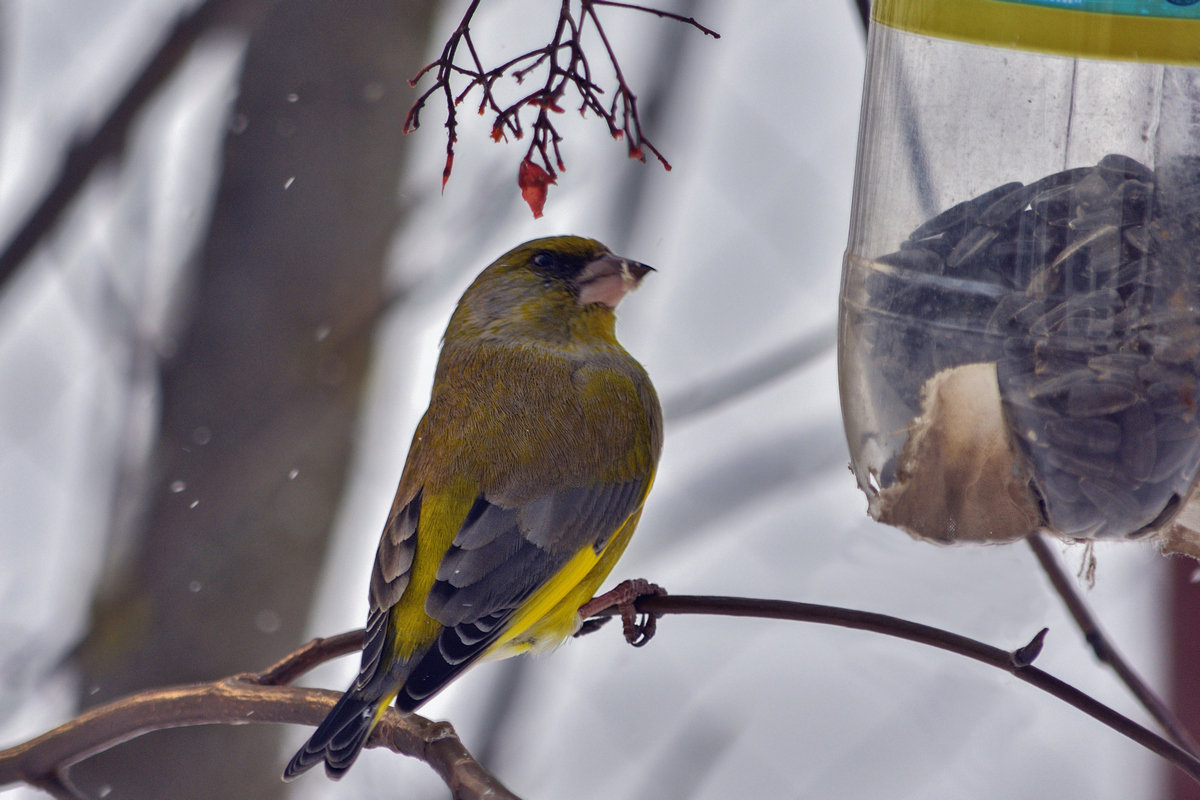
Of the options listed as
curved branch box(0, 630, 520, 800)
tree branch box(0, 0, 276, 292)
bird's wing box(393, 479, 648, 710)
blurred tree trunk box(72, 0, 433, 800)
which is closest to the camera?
curved branch box(0, 630, 520, 800)

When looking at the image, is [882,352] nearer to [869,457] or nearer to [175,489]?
[869,457]

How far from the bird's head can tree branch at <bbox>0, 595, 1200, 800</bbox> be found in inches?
40.6

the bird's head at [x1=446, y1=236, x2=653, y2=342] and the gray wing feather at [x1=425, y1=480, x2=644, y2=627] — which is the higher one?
the bird's head at [x1=446, y1=236, x2=653, y2=342]

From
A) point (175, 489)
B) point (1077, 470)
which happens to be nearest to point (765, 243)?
point (175, 489)

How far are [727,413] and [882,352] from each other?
3045 mm

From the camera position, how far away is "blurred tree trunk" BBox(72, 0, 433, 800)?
421cm

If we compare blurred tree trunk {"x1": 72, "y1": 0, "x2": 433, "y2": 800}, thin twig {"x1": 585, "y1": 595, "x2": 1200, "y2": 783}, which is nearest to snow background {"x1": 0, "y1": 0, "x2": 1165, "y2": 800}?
blurred tree trunk {"x1": 72, "y1": 0, "x2": 433, "y2": 800}

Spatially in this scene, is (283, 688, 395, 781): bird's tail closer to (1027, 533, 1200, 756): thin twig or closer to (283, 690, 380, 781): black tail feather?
(283, 690, 380, 781): black tail feather

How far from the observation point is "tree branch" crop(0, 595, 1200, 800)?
1848 mm

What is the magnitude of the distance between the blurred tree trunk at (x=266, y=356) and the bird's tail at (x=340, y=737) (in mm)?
1992

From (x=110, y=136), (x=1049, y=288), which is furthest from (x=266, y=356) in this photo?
(x=1049, y=288)

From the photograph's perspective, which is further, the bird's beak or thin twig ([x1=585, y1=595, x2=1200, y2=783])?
the bird's beak

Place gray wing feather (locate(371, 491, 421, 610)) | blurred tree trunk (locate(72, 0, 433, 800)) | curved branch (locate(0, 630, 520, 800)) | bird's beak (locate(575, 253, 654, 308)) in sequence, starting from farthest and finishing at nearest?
blurred tree trunk (locate(72, 0, 433, 800)), bird's beak (locate(575, 253, 654, 308)), gray wing feather (locate(371, 491, 421, 610)), curved branch (locate(0, 630, 520, 800))

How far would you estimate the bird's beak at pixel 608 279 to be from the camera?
10.6ft
